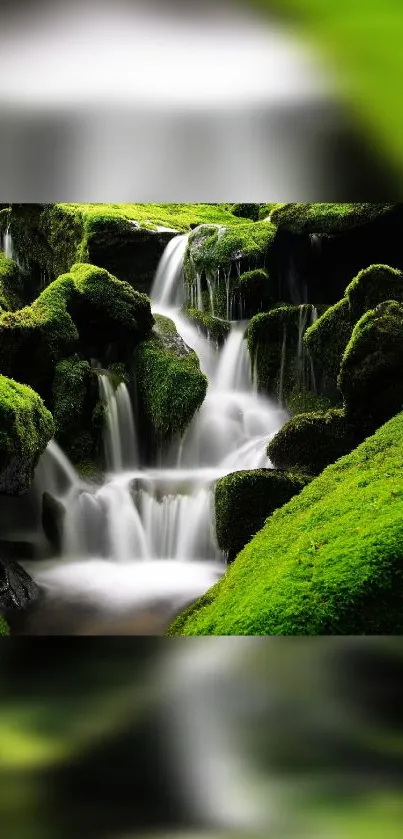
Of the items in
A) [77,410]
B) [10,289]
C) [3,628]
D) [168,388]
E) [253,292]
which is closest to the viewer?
[3,628]

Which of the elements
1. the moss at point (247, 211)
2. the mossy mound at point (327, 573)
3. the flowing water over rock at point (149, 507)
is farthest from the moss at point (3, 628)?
the moss at point (247, 211)

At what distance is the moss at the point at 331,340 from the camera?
3.97 m

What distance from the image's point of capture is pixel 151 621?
313 cm

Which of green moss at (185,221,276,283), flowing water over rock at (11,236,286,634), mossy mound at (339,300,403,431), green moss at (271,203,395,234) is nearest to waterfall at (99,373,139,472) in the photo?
flowing water over rock at (11,236,286,634)

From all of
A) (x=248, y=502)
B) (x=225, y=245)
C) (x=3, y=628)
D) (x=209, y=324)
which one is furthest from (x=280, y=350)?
(x=3, y=628)

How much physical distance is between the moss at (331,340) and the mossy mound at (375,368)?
2.6 inches

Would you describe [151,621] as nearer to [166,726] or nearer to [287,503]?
[287,503]

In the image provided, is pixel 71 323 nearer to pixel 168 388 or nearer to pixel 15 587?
pixel 168 388

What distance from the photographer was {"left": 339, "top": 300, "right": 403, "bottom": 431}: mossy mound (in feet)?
12.0

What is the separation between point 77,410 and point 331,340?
4.62 ft

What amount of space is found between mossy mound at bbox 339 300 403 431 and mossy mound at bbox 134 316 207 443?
82 centimetres

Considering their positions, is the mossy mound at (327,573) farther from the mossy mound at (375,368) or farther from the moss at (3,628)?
the moss at (3,628)

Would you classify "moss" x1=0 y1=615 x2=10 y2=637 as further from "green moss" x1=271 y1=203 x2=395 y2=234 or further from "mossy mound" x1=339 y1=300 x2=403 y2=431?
"green moss" x1=271 y1=203 x2=395 y2=234

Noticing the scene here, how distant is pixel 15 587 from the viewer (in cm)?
326
